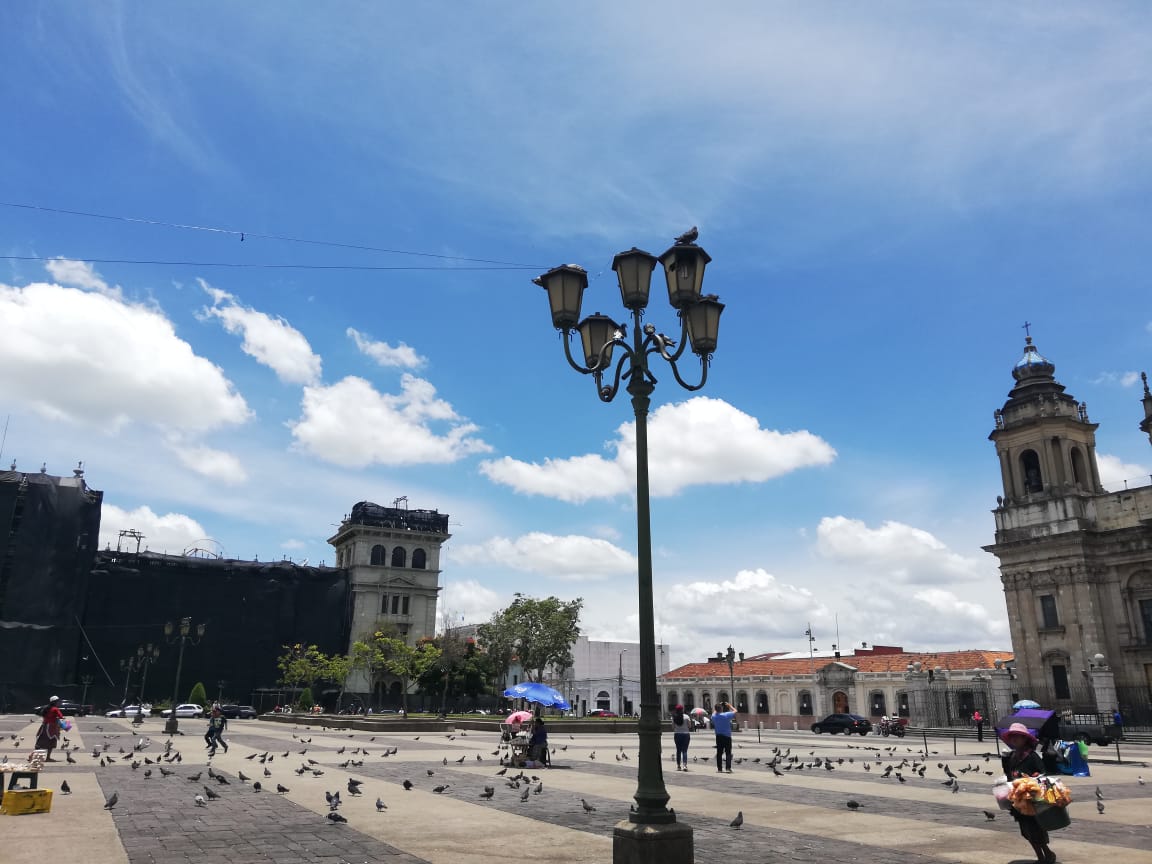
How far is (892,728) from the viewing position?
42.4 m

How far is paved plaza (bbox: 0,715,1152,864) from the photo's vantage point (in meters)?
8.81

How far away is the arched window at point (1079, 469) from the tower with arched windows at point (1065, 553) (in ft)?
0.20

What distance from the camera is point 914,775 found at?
18859 mm

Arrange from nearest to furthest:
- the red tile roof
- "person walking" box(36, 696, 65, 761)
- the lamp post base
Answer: the lamp post base → "person walking" box(36, 696, 65, 761) → the red tile roof

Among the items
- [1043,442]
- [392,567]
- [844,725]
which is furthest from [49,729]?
[392,567]

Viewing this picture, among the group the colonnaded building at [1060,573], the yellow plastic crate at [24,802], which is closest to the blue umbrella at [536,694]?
the yellow plastic crate at [24,802]

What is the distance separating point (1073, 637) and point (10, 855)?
49.8 m

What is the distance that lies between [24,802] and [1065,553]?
4951cm

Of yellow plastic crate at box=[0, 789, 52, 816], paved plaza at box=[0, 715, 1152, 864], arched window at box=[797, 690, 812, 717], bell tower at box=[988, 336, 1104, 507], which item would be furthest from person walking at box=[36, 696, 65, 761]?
arched window at box=[797, 690, 812, 717]

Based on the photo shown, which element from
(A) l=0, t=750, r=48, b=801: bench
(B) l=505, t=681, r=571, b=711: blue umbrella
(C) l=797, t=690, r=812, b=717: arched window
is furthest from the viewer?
(C) l=797, t=690, r=812, b=717: arched window

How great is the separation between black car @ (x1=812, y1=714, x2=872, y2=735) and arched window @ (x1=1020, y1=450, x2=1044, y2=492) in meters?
17.3

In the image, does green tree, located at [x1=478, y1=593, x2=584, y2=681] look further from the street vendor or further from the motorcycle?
the street vendor

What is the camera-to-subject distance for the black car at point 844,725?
4678cm

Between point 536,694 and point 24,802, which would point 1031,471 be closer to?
point 536,694
